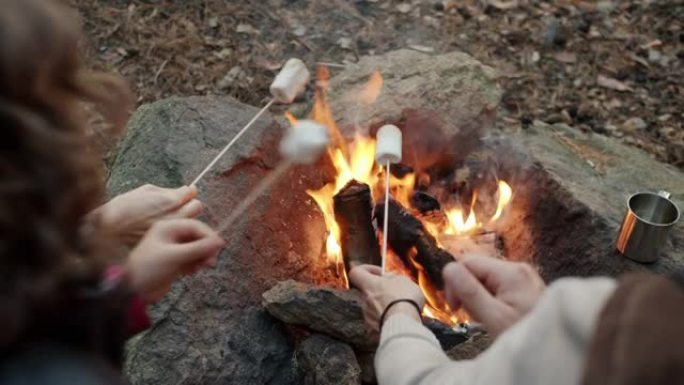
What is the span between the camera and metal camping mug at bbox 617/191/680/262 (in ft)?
7.62

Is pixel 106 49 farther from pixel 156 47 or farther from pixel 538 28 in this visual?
pixel 538 28

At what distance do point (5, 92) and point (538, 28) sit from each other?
143 inches

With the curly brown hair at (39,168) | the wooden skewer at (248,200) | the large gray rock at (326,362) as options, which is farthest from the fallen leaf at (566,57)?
the curly brown hair at (39,168)

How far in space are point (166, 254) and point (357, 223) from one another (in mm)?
937

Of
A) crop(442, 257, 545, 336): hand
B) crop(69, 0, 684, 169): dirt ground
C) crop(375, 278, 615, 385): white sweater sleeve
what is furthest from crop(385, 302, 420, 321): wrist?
crop(69, 0, 684, 169): dirt ground

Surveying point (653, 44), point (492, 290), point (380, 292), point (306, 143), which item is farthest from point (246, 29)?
point (492, 290)

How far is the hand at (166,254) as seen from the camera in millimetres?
1697

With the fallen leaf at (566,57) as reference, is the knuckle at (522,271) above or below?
above

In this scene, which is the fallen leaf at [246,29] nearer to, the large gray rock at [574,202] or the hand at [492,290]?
the large gray rock at [574,202]

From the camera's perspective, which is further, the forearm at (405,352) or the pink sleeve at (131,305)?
the forearm at (405,352)

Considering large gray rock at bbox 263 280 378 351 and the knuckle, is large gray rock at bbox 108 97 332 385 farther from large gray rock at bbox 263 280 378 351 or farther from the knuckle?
the knuckle

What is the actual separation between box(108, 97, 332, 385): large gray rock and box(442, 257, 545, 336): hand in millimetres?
752

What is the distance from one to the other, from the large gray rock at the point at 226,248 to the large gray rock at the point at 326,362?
3.5 inches

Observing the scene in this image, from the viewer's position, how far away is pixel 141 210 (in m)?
1.97
